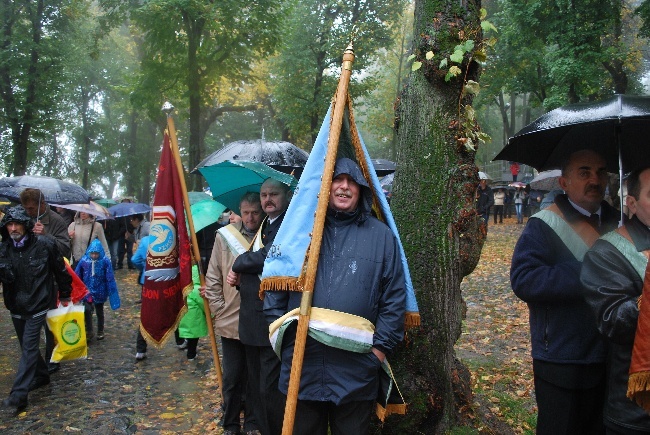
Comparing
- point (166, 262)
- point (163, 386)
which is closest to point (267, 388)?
point (166, 262)

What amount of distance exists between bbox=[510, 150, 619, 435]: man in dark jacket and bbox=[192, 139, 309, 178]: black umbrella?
10.6 ft

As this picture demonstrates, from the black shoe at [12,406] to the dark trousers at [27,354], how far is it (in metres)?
0.03

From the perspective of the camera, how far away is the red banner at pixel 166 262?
490cm

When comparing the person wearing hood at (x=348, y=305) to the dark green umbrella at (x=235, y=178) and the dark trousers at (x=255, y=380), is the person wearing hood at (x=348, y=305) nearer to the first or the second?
the dark green umbrella at (x=235, y=178)

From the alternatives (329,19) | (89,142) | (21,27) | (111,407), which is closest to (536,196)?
(329,19)

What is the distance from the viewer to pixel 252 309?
4.41 metres

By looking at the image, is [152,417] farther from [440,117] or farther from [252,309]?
[440,117]

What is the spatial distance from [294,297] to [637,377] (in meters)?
1.77

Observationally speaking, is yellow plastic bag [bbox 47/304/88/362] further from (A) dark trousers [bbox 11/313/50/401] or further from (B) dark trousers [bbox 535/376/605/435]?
(B) dark trousers [bbox 535/376/605/435]

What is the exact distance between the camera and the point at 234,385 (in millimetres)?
4812

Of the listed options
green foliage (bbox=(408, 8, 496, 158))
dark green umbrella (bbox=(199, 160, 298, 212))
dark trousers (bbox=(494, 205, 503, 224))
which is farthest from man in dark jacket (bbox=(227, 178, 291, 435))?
dark trousers (bbox=(494, 205, 503, 224))

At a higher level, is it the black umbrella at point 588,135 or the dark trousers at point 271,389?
the black umbrella at point 588,135

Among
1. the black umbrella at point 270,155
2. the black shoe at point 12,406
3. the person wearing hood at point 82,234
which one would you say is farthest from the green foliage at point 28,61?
the black umbrella at point 270,155

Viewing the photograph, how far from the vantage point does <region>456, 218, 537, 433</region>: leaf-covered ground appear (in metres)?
5.00
